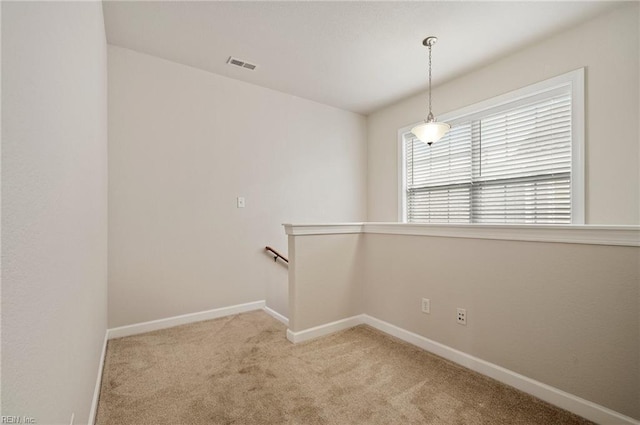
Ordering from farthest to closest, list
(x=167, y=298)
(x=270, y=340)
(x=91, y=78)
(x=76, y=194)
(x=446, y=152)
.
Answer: (x=446, y=152) < (x=167, y=298) < (x=270, y=340) < (x=91, y=78) < (x=76, y=194)

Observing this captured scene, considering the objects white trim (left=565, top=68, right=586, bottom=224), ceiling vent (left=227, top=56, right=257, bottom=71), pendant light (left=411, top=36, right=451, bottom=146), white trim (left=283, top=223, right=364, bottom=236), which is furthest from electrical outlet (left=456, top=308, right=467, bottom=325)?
ceiling vent (left=227, top=56, right=257, bottom=71)

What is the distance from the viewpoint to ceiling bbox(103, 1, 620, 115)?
2307 mm

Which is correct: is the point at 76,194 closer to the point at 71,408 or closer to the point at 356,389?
the point at 71,408

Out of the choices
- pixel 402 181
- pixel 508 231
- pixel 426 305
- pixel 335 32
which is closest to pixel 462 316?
pixel 426 305

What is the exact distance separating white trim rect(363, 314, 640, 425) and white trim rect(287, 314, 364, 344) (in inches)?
17.7

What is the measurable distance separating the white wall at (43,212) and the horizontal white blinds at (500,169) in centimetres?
359

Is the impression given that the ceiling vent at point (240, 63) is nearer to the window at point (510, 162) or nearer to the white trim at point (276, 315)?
the window at point (510, 162)

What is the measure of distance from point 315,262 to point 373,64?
2266 mm

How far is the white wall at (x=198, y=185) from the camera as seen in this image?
9.01ft

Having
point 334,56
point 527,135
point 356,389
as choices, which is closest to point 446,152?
point 527,135

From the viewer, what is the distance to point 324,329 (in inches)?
104

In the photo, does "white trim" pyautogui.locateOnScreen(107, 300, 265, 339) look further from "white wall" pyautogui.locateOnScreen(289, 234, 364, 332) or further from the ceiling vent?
the ceiling vent

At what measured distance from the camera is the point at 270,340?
2561mm

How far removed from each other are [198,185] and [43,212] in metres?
2.48
